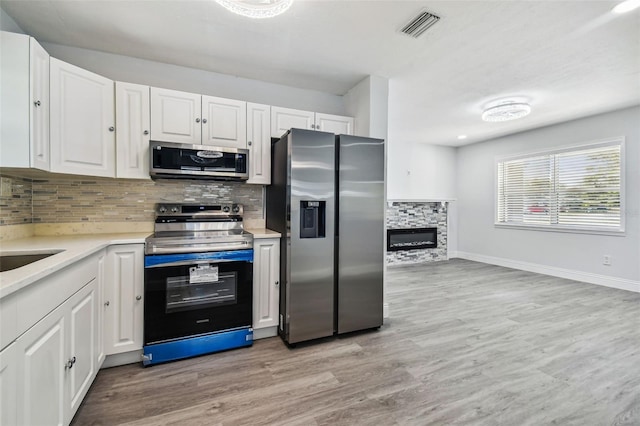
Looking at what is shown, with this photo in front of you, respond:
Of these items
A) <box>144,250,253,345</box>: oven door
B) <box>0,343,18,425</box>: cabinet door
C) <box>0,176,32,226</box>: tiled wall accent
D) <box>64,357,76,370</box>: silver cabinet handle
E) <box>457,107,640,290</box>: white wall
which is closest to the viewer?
<box>0,343,18,425</box>: cabinet door

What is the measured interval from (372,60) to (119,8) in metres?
2.02

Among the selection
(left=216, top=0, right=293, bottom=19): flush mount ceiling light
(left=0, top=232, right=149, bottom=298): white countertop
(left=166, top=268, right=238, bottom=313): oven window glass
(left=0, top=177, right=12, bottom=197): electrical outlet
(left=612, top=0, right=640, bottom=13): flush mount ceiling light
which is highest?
(left=612, top=0, right=640, bottom=13): flush mount ceiling light

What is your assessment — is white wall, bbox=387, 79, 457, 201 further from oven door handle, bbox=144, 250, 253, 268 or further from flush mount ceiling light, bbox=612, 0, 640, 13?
oven door handle, bbox=144, 250, 253, 268

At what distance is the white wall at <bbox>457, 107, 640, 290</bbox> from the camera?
398 centimetres

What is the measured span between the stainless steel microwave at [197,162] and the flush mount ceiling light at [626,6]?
9.57ft

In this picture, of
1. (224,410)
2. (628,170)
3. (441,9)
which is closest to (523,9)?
(441,9)

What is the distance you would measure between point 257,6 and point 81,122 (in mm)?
1590

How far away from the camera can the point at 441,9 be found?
1983mm

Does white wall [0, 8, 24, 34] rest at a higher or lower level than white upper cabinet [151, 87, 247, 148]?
higher

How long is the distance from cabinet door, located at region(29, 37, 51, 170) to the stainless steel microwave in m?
0.62

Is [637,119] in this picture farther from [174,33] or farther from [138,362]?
[138,362]

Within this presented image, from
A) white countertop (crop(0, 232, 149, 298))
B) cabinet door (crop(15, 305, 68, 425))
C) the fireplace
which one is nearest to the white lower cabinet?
cabinet door (crop(15, 305, 68, 425))

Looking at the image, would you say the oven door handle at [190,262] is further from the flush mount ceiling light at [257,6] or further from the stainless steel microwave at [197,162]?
the flush mount ceiling light at [257,6]

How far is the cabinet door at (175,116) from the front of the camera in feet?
8.05
